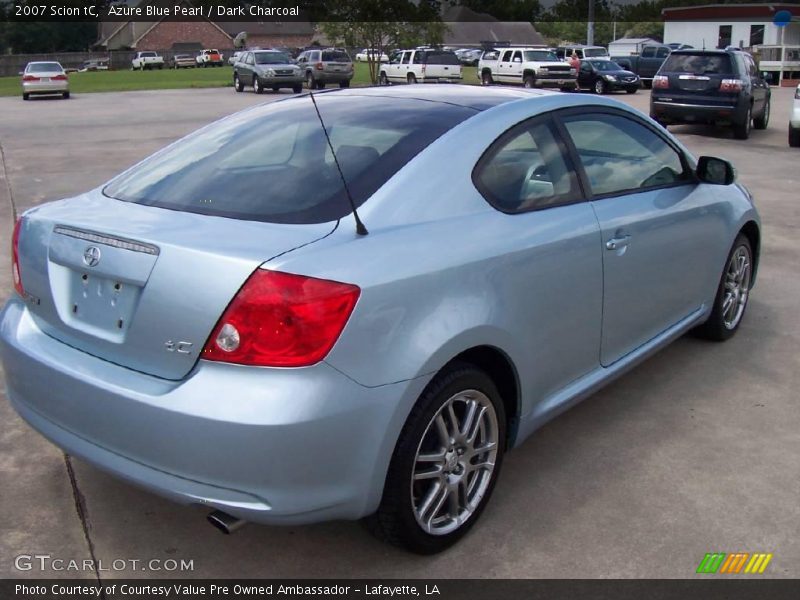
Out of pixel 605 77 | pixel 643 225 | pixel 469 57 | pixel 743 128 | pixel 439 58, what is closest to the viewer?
pixel 643 225

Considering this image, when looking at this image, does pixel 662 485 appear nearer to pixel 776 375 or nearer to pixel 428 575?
pixel 428 575

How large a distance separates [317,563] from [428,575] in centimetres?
39

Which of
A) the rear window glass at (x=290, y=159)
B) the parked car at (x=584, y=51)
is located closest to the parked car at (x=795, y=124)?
the rear window glass at (x=290, y=159)

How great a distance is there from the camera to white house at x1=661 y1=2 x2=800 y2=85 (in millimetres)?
47156

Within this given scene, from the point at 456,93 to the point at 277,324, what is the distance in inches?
67.6

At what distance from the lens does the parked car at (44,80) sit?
110 ft

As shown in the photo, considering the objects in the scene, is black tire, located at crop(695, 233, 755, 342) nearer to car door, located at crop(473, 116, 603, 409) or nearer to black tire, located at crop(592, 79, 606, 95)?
car door, located at crop(473, 116, 603, 409)

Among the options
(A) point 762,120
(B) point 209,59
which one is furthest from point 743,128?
(B) point 209,59

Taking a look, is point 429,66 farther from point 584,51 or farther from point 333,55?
point 584,51

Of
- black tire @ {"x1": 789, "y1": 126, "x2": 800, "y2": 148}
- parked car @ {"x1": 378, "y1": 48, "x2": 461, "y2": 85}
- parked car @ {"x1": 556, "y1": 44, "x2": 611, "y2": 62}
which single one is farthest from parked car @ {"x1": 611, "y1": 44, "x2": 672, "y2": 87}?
black tire @ {"x1": 789, "y1": 126, "x2": 800, "y2": 148}

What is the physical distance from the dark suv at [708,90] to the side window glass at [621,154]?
13.0 meters

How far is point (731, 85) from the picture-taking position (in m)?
16.2

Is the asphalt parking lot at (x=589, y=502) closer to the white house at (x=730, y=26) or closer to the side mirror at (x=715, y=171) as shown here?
the side mirror at (x=715, y=171)

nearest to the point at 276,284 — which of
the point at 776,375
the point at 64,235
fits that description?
the point at 64,235
